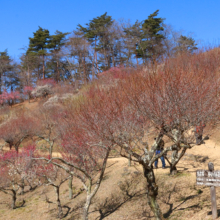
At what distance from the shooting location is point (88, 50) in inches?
1478

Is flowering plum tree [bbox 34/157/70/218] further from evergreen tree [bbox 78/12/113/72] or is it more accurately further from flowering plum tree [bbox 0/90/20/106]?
flowering plum tree [bbox 0/90/20/106]

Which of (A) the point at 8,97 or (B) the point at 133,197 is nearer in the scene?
(B) the point at 133,197

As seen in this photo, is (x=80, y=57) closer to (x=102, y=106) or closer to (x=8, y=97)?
(x=8, y=97)

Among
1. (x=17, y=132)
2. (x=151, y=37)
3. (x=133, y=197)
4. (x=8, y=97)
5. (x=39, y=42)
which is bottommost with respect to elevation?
(x=133, y=197)

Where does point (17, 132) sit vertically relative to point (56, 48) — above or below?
below

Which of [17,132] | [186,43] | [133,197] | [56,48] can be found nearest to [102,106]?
[133,197]

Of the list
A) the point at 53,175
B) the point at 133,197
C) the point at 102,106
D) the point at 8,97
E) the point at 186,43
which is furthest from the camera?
the point at 8,97

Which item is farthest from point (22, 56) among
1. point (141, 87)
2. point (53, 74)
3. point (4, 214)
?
point (141, 87)

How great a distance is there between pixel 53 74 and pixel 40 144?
20281mm

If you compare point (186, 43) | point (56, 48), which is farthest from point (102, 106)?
point (56, 48)

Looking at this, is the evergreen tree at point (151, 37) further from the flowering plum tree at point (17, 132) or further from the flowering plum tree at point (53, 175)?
the flowering plum tree at point (53, 175)

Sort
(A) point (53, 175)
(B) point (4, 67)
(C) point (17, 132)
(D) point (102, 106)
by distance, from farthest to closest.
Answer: (B) point (4, 67)
(C) point (17, 132)
(A) point (53, 175)
(D) point (102, 106)

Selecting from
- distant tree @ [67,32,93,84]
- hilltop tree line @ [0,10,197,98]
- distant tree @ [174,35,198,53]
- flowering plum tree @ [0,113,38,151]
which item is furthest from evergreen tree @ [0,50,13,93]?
distant tree @ [174,35,198,53]

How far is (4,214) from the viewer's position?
15.4 metres
